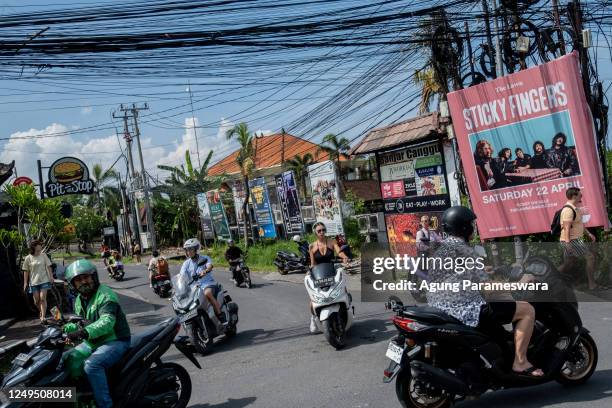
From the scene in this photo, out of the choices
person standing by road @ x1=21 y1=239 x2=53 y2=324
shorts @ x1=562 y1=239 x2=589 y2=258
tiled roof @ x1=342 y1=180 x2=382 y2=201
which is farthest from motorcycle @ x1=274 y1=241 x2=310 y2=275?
tiled roof @ x1=342 y1=180 x2=382 y2=201

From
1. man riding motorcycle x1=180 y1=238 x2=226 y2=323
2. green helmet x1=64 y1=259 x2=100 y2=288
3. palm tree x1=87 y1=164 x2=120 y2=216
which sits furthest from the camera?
palm tree x1=87 y1=164 x2=120 y2=216

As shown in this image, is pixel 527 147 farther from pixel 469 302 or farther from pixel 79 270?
pixel 79 270

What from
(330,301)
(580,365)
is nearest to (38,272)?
(330,301)

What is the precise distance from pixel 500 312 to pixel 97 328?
10.6ft

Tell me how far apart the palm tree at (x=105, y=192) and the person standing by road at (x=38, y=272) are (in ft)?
136

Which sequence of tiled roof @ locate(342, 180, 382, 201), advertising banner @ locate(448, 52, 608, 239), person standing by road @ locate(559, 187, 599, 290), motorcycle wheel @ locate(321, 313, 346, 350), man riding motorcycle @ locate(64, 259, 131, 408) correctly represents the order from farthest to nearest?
tiled roof @ locate(342, 180, 382, 201) → advertising banner @ locate(448, 52, 608, 239) → person standing by road @ locate(559, 187, 599, 290) → motorcycle wheel @ locate(321, 313, 346, 350) → man riding motorcycle @ locate(64, 259, 131, 408)

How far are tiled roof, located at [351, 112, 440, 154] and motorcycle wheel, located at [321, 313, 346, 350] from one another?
7.27 metres

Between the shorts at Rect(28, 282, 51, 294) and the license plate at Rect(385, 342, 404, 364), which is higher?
the shorts at Rect(28, 282, 51, 294)

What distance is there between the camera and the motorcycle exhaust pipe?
4527mm

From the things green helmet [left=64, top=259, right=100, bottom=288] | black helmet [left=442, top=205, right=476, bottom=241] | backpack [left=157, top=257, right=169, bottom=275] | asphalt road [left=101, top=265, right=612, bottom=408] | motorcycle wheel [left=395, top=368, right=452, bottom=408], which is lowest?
asphalt road [left=101, top=265, right=612, bottom=408]

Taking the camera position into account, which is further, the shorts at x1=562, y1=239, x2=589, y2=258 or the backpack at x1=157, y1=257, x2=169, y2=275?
the backpack at x1=157, y1=257, x2=169, y2=275

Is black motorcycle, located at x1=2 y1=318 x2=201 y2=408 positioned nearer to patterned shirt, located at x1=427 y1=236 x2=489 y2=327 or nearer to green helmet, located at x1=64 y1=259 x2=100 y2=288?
green helmet, located at x1=64 y1=259 x2=100 y2=288

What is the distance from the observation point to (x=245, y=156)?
28.1 meters

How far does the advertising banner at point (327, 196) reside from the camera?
1784 centimetres
